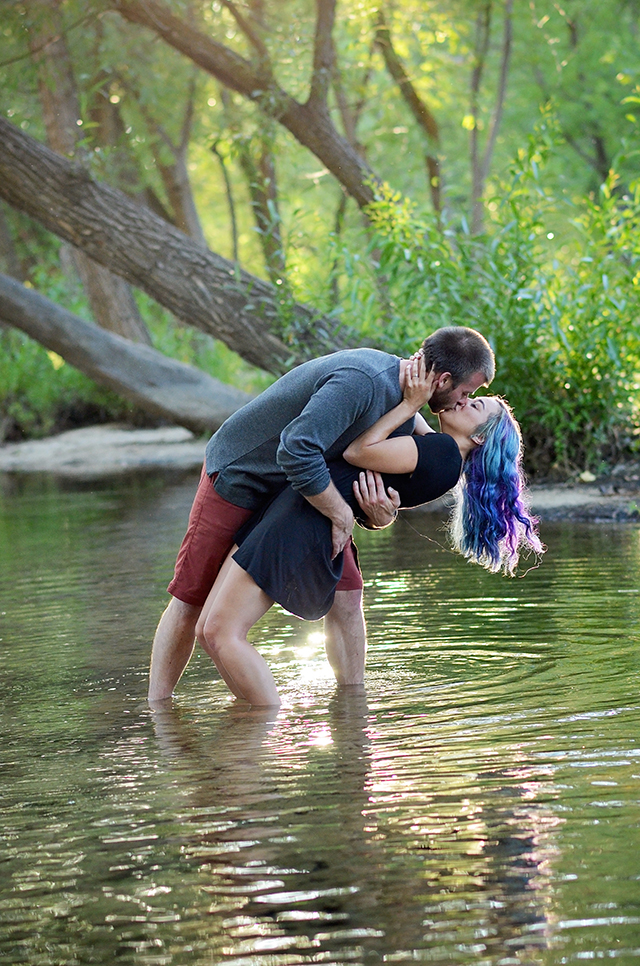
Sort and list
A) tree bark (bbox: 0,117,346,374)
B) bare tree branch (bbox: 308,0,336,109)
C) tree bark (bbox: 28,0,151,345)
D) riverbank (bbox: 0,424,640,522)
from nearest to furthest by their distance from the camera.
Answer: tree bark (bbox: 0,117,346,374) < bare tree branch (bbox: 308,0,336,109) < tree bark (bbox: 28,0,151,345) < riverbank (bbox: 0,424,640,522)

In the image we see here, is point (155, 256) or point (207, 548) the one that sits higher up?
point (155, 256)

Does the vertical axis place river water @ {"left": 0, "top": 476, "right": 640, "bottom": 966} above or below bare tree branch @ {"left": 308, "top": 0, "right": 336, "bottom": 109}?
below

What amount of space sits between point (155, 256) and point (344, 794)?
32.4 feet

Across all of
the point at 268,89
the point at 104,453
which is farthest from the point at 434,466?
the point at 104,453

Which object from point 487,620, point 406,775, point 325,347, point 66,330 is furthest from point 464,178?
point 406,775

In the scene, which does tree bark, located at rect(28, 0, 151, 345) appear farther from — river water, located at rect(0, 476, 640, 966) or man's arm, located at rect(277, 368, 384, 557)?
man's arm, located at rect(277, 368, 384, 557)

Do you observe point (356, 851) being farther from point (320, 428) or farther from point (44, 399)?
point (44, 399)

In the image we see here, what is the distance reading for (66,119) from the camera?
18.9 metres

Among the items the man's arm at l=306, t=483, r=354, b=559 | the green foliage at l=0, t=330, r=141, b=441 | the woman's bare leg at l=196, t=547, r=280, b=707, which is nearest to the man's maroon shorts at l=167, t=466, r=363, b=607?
the woman's bare leg at l=196, t=547, r=280, b=707

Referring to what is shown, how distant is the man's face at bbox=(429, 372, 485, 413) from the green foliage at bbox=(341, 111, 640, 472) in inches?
226

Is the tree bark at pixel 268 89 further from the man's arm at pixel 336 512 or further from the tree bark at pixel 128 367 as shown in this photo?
the man's arm at pixel 336 512

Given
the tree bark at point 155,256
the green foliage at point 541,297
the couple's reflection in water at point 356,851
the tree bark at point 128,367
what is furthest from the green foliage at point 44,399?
the couple's reflection in water at point 356,851

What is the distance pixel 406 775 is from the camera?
3.87 metres

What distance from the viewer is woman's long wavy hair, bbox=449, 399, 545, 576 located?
4930mm
